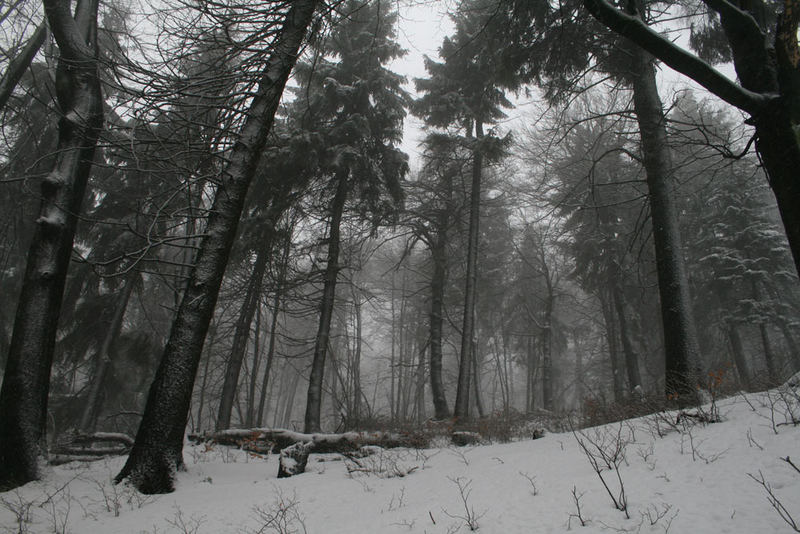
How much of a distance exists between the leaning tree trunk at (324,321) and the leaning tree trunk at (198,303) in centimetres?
449

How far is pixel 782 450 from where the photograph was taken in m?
2.43

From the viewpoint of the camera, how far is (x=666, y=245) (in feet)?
20.4

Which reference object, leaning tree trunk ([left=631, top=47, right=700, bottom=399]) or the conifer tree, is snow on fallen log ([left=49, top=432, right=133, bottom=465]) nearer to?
the conifer tree

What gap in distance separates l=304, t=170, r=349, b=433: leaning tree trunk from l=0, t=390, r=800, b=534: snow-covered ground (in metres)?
4.15

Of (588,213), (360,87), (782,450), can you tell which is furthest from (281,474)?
(588,213)

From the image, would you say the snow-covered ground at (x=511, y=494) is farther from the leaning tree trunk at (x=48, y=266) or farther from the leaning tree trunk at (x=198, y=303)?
the leaning tree trunk at (x=48, y=266)

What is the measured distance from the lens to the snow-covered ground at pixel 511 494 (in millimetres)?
2084

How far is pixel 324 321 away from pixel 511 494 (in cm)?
658

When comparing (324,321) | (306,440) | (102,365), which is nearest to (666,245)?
(306,440)

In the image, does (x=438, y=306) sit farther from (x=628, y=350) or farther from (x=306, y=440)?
(x=306, y=440)

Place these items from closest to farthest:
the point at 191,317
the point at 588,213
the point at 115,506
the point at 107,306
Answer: the point at 115,506, the point at 191,317, the point at 107,306, the point at 588,213

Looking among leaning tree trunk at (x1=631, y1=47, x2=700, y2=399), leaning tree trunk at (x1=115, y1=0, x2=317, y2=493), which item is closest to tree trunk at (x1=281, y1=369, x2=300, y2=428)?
leaning tree trunk at (x1=115, y1=0, x2=317, y2=493)

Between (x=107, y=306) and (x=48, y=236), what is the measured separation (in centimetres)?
728

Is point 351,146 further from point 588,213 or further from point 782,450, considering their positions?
point 588,213
